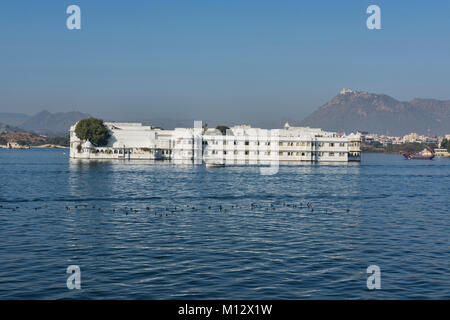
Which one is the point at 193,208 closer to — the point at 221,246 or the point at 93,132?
the point at 221,246

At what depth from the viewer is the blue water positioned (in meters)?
21.5

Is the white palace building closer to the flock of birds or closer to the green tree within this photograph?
the green tree

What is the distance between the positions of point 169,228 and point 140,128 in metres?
150

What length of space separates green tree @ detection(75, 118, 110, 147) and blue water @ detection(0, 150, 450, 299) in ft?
371

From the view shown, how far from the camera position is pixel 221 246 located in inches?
1203

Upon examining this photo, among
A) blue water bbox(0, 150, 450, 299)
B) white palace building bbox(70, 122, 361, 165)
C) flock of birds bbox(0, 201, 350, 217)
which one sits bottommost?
blue water bbox(0, 150, 450, 299)

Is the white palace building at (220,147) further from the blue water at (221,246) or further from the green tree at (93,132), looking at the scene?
the blue water at (221,246)

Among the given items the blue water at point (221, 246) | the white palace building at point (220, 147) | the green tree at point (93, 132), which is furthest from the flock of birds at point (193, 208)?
the green tree at point (93, 132)

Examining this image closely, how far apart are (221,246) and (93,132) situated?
14800cm

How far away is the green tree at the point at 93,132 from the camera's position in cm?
17050

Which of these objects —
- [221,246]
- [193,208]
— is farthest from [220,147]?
[221,246]

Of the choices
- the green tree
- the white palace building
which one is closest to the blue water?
the white palace building
